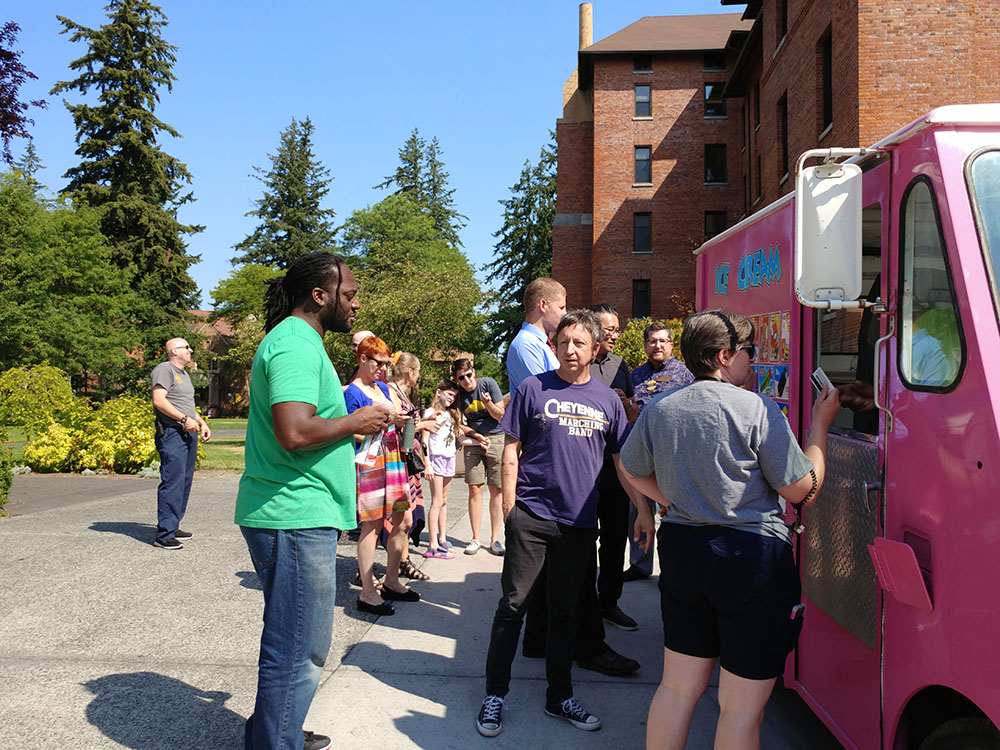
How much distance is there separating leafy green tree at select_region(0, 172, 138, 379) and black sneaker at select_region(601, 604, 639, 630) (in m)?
26.8

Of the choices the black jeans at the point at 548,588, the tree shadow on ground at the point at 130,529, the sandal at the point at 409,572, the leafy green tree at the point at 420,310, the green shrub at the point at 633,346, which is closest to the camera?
the black jeans at the point at 548,588

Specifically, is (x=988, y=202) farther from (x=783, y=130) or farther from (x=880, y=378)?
(x=783, y=130)

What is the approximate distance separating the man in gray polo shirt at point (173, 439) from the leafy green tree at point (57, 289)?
22.5 meters

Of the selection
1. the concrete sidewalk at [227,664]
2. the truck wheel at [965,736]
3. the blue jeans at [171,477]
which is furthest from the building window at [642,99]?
the truck wheel at [965,736]

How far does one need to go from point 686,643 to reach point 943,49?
1636 centimetres

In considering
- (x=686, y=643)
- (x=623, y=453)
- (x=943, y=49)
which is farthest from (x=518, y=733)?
(x=943, y=49)

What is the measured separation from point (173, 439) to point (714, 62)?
3550 cm

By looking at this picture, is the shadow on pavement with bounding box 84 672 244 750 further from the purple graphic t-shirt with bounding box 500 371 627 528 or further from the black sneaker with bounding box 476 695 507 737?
the purple graphic t-shirt with bounding box 500 371 627 528

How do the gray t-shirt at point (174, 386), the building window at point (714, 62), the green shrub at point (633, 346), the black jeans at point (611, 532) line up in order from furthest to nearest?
1. the building window at point (714, 62)
2. the green shrub at point (633, 346)
3. the gray t-shirt at point (174, 386)
4. the black jeans at point (611, 532)

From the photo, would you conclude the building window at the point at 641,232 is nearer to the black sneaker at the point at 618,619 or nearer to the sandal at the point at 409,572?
the sandal at the point at 409,572

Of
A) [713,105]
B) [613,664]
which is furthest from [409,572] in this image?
[713,105]

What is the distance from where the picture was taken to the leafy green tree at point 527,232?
52.9 m

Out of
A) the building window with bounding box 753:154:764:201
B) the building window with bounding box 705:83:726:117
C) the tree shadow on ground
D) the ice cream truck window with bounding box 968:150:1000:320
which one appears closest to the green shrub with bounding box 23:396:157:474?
the tree shadow on ground

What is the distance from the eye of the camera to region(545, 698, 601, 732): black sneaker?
12.3ft
